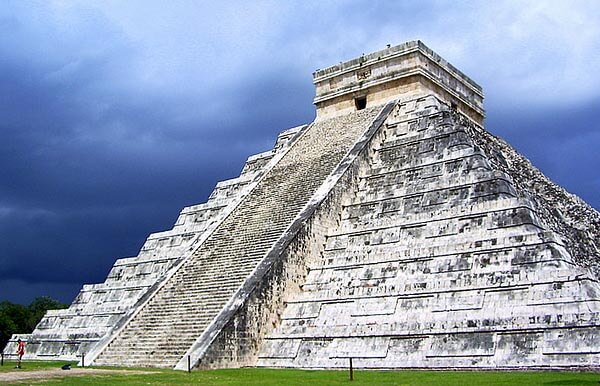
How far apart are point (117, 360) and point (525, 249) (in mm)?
9305

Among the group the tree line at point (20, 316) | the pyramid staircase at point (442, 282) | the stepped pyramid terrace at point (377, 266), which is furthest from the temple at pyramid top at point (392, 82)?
the tree line at point (20, 316)

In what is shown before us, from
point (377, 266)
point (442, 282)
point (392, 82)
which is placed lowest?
point (442, 282)

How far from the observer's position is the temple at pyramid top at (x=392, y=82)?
21.4 m

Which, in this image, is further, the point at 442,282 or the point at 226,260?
the point at 226,260

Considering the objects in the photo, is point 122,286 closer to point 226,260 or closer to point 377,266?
point 226,260

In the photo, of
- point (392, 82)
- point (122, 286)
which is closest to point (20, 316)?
point (122, 286)

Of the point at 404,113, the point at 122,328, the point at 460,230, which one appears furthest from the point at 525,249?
the point at 122,328

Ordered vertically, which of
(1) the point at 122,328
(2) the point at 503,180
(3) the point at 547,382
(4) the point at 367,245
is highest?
(2) the point at 503,180

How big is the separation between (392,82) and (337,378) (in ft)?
40.7

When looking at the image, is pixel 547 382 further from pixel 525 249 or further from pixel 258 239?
pixel 258 239

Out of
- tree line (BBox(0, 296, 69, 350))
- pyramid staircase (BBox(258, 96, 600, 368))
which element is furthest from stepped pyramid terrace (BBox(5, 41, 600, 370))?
tree line (BBox(0, 296, 69, 350))

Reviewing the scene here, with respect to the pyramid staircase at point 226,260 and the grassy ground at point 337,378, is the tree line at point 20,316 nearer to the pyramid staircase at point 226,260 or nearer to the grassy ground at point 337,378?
the pyramid staircase at point 226,260

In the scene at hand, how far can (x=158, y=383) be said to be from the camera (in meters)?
10.7

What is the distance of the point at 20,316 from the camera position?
47.0m
